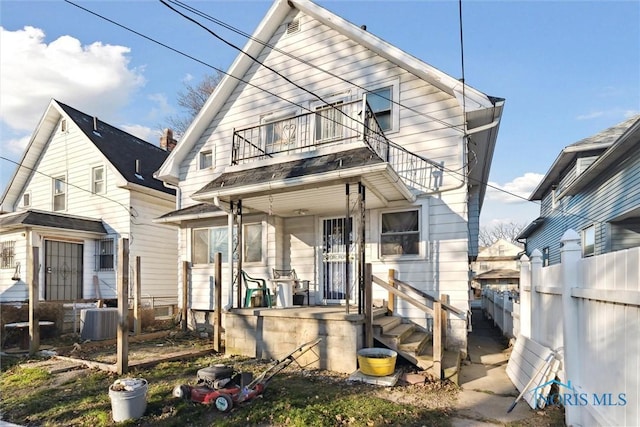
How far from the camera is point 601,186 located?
35.9ft

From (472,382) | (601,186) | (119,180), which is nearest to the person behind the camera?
(472,382)

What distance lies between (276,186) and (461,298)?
171 inches

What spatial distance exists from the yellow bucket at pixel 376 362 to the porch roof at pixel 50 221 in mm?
Answer: 11040

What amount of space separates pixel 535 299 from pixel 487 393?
1.67 m

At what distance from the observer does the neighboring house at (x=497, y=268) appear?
2970 cm

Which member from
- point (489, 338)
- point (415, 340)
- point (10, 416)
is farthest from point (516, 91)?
point (10, 416)

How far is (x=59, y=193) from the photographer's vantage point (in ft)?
48.0

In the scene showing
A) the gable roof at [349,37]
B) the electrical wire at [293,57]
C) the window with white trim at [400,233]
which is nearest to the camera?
the electrical wire at [293,57]

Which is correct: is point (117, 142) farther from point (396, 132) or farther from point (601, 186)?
point (601, 186)

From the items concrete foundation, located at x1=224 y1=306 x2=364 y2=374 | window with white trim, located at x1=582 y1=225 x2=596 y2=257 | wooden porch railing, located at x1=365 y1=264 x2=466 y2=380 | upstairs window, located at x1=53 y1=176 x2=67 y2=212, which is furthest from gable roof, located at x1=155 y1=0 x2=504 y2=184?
upstairs window, located at x1=53 y1=176 x2=67 y2=212

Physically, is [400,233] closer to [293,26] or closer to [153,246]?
[293,26]

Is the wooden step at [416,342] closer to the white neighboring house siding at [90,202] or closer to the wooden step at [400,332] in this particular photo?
the wooden step at [400,332]

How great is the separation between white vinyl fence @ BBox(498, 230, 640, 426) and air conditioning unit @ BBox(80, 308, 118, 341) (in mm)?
9054

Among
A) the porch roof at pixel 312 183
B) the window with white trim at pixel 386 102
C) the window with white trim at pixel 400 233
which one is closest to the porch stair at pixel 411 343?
the window with white trim at pixel 400 233
